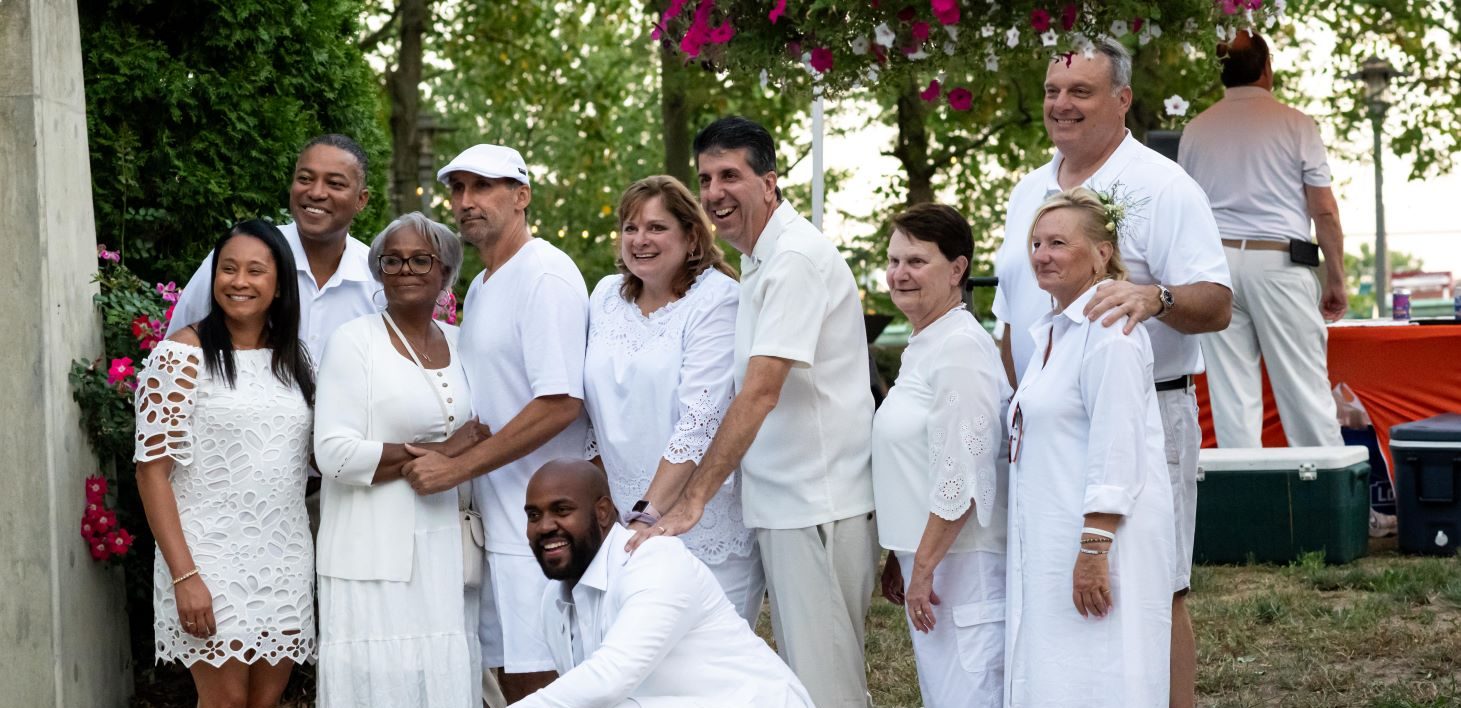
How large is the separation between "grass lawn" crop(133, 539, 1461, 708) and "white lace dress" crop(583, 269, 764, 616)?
5.53 feet

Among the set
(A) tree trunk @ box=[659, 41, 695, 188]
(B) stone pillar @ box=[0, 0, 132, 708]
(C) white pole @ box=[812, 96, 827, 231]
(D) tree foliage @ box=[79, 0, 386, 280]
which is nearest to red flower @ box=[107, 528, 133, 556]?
(B) stone pillar @ box=[0, 0, 132, 708]

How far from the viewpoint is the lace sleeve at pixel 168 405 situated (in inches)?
171

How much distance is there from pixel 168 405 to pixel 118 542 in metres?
0.95

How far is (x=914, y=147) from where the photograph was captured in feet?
54.9

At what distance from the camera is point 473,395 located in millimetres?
4633

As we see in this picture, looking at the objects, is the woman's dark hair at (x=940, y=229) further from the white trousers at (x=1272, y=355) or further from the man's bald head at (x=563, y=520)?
the white trousers at (x=1272, y=355)

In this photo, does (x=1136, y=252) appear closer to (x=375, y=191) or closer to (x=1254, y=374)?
(x=375, y=191)

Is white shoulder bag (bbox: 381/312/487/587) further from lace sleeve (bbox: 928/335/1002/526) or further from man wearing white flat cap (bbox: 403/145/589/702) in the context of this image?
lace sleeve (bbox: 928/335/1002/526)

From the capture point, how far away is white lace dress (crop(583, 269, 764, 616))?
14.5 ft

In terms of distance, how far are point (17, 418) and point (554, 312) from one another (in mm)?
1767

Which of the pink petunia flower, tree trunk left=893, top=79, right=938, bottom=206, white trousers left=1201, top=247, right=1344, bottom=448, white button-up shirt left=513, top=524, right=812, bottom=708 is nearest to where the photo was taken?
white button-up shirt left=513, top=524, right=812, bottom=708

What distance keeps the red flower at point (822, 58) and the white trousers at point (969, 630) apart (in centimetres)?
133

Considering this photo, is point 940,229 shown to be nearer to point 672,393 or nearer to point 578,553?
point 672,393

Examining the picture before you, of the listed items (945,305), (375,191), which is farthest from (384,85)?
(945,305)
